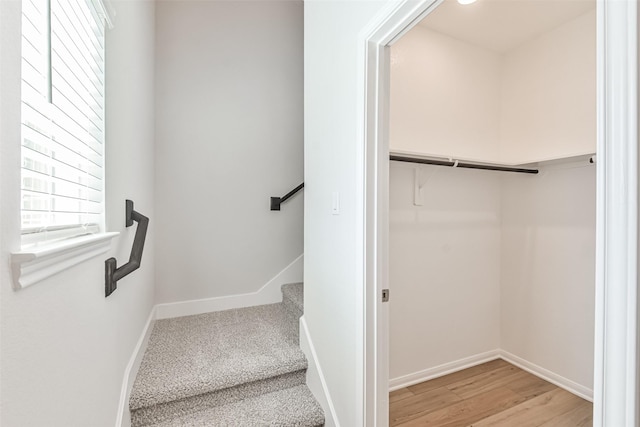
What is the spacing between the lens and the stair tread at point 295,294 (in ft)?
6.52

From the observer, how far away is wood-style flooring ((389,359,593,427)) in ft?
5.66

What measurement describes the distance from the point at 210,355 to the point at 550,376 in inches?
95.9

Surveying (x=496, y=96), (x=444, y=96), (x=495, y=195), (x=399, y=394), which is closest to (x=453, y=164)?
(x=444, y=96)

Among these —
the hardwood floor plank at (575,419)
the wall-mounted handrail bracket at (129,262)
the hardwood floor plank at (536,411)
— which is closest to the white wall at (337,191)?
the wall-mounted handrail bracket at (129,262)

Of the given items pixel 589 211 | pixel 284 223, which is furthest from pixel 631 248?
pixel 284 223

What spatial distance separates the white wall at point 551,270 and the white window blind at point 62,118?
9.05 ft

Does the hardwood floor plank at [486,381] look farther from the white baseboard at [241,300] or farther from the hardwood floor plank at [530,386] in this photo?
the white baseboard at [241,300]

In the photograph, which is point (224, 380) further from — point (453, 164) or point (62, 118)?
point (453, 164)

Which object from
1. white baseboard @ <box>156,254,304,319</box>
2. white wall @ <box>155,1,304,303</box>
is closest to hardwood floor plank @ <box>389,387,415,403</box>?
white baseboard @ <box>156,254,304,319</box>

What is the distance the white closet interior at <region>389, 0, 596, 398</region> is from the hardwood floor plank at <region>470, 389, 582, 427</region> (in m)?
0.14

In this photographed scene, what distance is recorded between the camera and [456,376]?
2166 millimetres

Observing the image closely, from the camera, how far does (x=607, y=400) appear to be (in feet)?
1.58

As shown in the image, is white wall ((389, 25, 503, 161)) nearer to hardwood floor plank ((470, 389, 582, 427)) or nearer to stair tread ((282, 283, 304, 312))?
stair tread ((282, 283, 304, 312))

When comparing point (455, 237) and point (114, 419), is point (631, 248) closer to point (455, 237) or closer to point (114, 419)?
point (114, 419)
